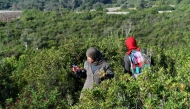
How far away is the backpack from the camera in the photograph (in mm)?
4414

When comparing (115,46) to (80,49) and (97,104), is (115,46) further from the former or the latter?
(97,104)

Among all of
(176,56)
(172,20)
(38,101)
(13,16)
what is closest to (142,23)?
(172,20)

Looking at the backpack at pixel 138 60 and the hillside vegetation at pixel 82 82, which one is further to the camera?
the backpack at pixel 138 60

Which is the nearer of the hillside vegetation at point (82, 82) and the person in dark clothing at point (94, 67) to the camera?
the hillside vegetation at point (82, 82)

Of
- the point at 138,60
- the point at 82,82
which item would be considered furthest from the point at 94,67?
the point at 82,82

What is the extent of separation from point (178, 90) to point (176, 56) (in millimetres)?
4529

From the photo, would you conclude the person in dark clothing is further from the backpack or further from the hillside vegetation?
the backpack

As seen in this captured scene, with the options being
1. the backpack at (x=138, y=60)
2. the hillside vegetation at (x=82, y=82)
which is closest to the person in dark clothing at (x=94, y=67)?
the hillside vegetation at (x=82, y=82)

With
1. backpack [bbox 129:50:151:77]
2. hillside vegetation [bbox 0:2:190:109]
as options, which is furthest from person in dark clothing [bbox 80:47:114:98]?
backpack [bbox 129:50:151:77]

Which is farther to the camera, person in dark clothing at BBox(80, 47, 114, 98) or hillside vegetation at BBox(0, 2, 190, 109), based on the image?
person in dark clothing at BBox(80, 47, 114, 98)

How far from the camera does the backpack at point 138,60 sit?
4.41m

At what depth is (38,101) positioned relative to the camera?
165 inches

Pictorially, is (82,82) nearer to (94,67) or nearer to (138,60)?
(94,67)

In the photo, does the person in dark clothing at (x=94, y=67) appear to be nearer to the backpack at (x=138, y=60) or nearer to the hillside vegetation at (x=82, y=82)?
the hillside vegetation at (x=82, y=82)
